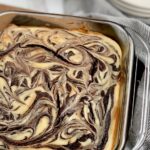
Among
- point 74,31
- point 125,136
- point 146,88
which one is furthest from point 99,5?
point 125,136

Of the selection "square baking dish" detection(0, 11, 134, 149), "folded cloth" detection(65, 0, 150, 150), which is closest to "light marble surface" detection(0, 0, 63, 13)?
"folded cloth" detection(65, 0, 150, 150)

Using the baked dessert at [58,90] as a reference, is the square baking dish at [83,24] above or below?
above

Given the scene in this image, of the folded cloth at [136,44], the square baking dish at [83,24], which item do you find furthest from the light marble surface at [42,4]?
the square baking dish at [83,24]

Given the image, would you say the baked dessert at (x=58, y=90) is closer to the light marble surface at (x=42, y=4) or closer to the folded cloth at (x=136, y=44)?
the folded cloth at (x=136, y=44)

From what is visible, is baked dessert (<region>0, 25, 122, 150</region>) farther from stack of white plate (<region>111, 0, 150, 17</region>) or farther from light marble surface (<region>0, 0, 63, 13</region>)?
light marble surface (<region>0, 0, 63, 13</region>)

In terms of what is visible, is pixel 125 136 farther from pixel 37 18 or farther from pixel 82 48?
pixel 37 18
